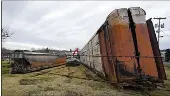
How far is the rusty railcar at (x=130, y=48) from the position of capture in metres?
10.0

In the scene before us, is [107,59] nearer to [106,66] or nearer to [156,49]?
[106,66]

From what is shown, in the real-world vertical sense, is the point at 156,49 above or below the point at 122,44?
below

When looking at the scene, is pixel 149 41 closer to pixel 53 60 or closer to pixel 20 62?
pixel 20 62

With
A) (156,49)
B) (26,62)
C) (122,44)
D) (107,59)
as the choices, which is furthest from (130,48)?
(26,62)

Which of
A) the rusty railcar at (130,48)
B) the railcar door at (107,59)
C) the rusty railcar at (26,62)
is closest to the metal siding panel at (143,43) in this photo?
the rusty railcar at (130,48)

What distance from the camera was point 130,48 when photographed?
411 inches

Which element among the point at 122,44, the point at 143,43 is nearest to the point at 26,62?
the point at 122,44

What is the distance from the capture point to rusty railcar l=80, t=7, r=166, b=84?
10039 mm

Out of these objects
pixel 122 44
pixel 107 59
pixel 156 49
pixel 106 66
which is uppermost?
pixel 122 44

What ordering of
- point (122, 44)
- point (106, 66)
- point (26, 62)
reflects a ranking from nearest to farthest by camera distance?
point (122, 44) → point (106, 66) → point (26, 62)

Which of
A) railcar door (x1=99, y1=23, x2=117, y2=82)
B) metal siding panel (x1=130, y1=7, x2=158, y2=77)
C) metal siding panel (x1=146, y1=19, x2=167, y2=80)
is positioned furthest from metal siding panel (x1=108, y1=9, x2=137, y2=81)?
metal siding panel (x1=146, y1=19, x2=167, y2=80)

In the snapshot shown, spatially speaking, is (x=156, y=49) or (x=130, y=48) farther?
(x=156, y=49)

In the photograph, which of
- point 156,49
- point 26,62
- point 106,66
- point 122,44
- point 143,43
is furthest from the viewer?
point 26,62

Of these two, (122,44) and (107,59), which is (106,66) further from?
(122,44)
